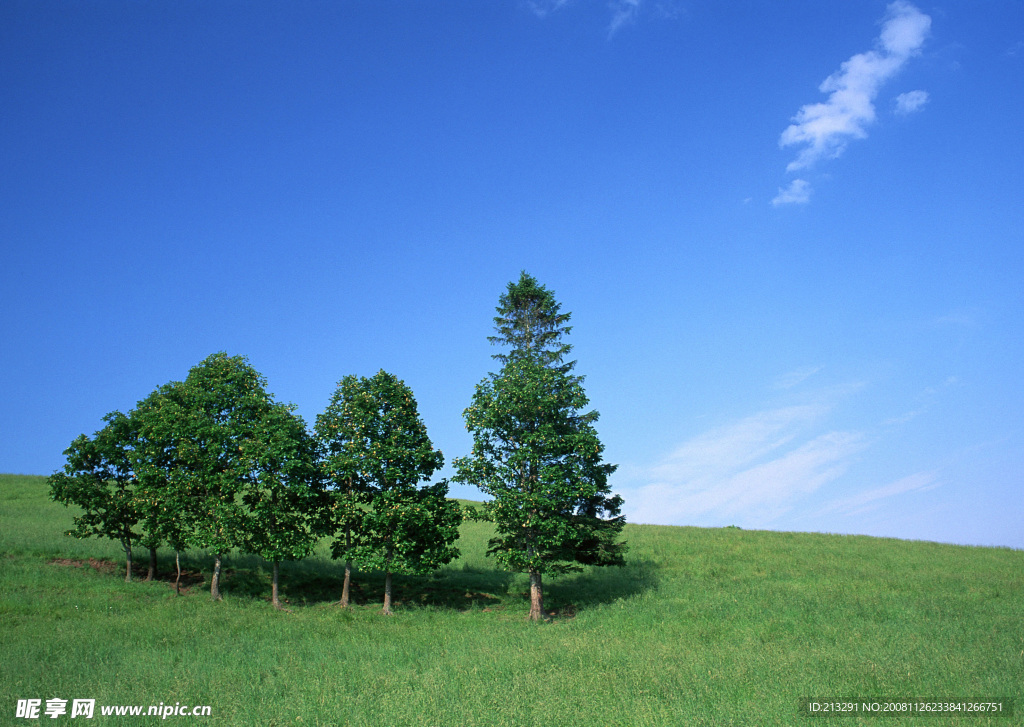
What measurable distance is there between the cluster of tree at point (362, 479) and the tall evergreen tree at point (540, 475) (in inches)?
2.9

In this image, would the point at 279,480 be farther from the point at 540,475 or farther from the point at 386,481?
the point at 540,475

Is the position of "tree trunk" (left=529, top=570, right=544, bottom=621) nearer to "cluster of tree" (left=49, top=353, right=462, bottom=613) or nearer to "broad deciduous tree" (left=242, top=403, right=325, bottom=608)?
"cluster of tree" (left=49, top=353, right=462, bottom=613)

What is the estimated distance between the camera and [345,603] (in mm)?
30922

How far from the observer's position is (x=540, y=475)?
29922 millimetres

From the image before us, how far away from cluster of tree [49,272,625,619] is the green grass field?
9.75 feet

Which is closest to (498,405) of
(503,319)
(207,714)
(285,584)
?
(503,319)

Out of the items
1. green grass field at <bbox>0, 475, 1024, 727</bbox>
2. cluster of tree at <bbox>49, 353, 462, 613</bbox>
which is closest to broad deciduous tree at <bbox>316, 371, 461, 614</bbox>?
cluster of tree at <bbox>49, 353, 462, 613</bbox>

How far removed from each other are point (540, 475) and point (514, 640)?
9.82 metres

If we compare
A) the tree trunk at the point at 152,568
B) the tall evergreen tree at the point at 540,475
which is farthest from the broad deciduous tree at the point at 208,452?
the tall evergreen tree at the point at 540,475

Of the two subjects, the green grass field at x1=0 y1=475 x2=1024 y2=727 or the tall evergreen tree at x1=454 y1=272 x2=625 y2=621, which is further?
the tall evergreen tree at x1=454 y1=272 x2=625 y2=621

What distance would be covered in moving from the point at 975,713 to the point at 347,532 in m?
27.3

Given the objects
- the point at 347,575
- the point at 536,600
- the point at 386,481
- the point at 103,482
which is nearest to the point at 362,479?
the point at 386,481

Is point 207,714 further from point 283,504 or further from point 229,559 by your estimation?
point 229,559

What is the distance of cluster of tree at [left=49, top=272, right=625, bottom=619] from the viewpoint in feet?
98.4
